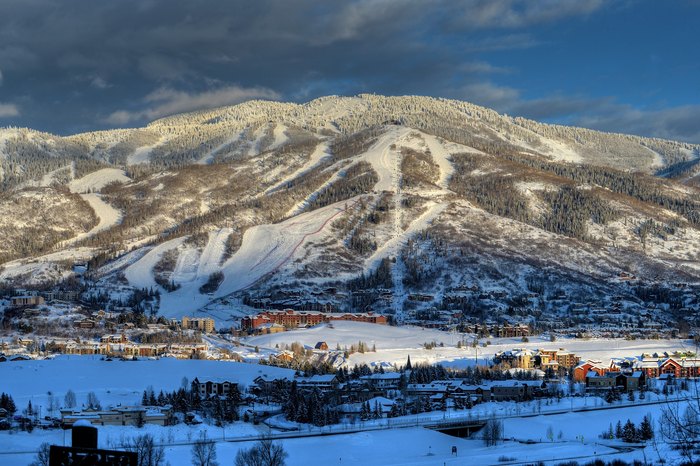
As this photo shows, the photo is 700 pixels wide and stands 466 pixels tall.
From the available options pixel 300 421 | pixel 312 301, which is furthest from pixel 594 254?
pixel 300 421

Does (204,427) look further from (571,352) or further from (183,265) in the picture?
(183,265)

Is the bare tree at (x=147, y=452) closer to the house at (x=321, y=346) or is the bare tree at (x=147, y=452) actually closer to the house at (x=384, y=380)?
the house at (x=384, y=380)

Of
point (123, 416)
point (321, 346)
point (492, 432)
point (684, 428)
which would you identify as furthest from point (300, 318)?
point (684, 428)

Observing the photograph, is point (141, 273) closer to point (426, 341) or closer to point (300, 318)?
point (300, 318)

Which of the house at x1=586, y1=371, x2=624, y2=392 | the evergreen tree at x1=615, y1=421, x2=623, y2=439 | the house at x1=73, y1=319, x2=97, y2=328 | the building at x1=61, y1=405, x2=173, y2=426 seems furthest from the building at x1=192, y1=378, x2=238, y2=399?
→ the house at x1=73, y1=319, x2=97, y2=328

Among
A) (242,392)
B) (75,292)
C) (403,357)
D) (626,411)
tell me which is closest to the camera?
(626,411)

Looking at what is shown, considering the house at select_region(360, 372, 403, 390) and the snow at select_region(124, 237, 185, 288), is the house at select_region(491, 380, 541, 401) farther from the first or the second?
the snow at select_region(124, 237, 185, 288)
